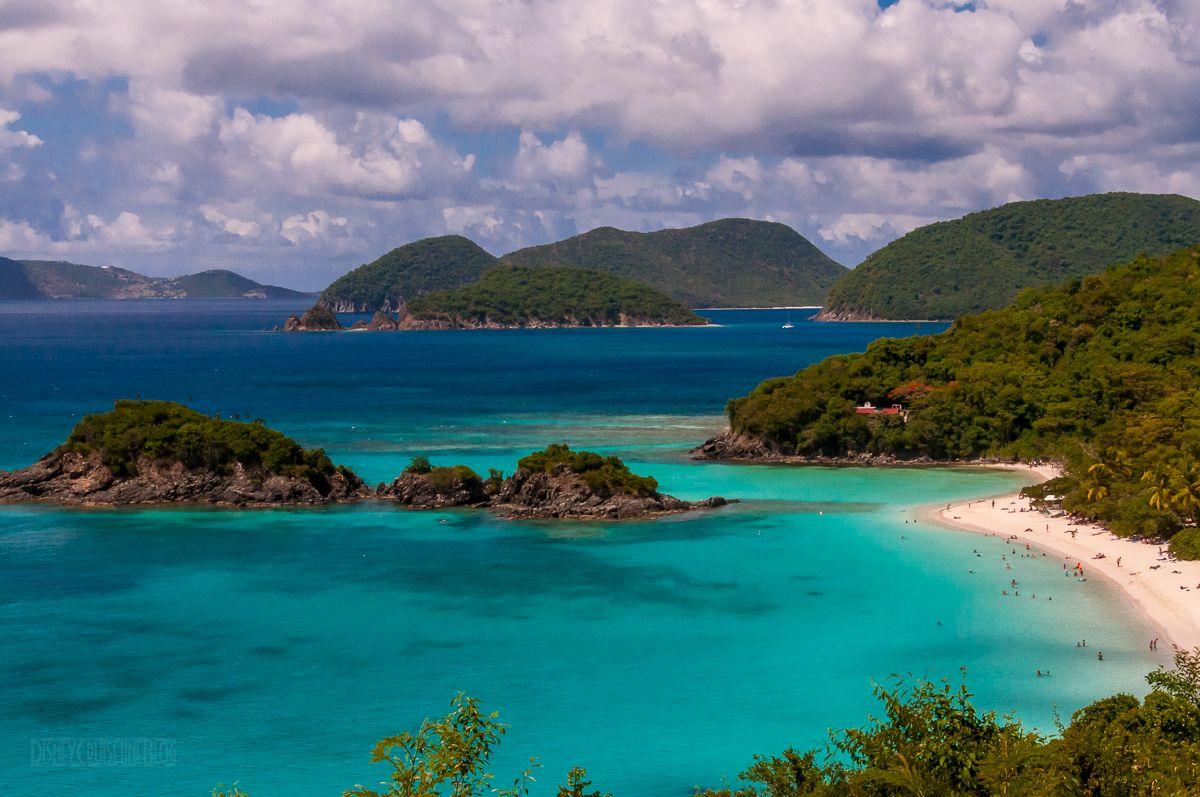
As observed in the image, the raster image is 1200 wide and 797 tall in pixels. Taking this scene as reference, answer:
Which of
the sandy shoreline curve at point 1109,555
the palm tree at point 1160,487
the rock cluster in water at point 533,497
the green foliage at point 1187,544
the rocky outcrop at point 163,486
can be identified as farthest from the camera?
the rocky outcrop at point 163,486

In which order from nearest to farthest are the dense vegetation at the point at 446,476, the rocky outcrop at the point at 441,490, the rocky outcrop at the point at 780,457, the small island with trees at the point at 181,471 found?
the rocky outcrop at the point at 441,490 → the dense vegetation at the point at 446,476 → the small island with trees at the point at 181,471 → the rocky outcrop at the point at 780,457

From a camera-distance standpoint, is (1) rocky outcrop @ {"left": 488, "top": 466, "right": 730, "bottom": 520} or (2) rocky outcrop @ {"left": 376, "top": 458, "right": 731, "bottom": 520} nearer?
(1) rocky outcrop @ {"left": 488, "top": 466, "right": 730, "bottom": 520}

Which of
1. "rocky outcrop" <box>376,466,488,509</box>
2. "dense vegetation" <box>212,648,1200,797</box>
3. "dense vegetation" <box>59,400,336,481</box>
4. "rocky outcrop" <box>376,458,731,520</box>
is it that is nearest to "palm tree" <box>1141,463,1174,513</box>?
"rocky outcrop" <box>376,458,731,520</box>

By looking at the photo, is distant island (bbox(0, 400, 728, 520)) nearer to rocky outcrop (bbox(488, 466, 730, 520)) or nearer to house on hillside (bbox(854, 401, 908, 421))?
rocky outcrop (bbox(488, 466, 730, 520))

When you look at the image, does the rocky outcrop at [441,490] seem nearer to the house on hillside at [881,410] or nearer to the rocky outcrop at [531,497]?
the rocky outcrop at [531,497]

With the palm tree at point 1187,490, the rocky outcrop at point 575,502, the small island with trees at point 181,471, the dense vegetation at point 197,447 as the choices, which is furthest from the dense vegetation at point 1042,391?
the dense vegetation at point 197,447

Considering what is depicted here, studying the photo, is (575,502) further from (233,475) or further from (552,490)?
(233,475)

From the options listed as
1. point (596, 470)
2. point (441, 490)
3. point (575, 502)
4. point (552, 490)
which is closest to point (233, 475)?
point (441, 490)
